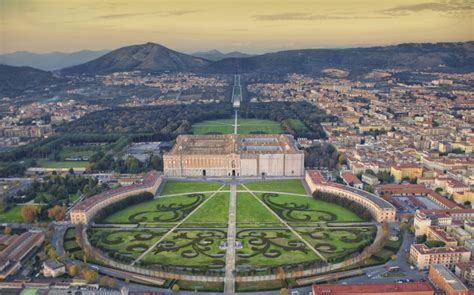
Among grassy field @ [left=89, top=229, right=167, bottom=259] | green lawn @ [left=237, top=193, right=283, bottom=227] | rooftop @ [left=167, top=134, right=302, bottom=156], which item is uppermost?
rooftop @ [left=167, top=134, right=302, bottom=156]

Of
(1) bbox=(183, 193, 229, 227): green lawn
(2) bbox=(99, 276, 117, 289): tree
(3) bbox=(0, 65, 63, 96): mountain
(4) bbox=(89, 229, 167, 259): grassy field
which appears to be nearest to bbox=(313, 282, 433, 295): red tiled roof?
(2) bbox=(99, 276, 117, 289): tree

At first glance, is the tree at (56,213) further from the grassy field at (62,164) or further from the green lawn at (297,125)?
the green lawn at (297,125)

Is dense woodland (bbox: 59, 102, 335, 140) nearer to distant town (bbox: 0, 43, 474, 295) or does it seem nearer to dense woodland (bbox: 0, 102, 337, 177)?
dense woodland (bbox: 0, 102, 337, 177)

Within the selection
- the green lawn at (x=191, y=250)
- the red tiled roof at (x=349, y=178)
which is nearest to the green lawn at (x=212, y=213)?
the green lawn at (x=191, y=250)

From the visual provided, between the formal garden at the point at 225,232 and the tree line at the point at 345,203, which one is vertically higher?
the tree line at the point at 345,203

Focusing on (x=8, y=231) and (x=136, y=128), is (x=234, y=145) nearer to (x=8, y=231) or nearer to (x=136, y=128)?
(x=136, y=128)
